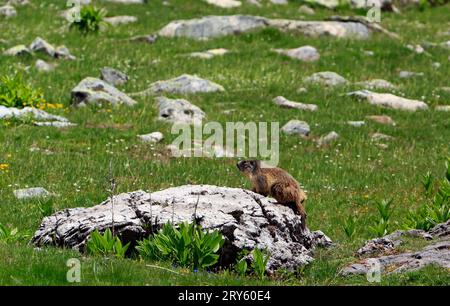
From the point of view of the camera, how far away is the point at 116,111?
84.3 ft

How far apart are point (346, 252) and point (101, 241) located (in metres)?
4.09

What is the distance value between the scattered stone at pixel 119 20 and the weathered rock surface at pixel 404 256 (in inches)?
891

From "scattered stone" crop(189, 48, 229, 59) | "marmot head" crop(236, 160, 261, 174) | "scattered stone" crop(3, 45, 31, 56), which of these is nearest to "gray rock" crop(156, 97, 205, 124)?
"scattered stone" crop(189, 48, 229, 59)

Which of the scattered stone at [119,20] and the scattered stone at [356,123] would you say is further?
the scattered stone at [119,20]

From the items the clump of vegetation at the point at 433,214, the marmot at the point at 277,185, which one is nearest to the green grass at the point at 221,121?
the clump of vegetation at the point at 433,214

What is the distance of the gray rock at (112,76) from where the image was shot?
94.7 ft

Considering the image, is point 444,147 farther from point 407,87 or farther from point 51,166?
point 51,166

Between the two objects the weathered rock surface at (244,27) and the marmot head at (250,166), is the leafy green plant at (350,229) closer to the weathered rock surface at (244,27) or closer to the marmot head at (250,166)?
the marmot head at (250,166)

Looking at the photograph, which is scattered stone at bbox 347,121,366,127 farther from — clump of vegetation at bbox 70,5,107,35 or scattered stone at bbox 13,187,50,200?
clump of vegetation at bbox 70,5,107,35

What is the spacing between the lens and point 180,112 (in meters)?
25.5

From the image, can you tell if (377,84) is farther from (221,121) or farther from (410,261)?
(410,261)

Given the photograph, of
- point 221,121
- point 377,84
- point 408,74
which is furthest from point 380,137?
point 408,74

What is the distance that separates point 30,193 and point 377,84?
14.8m
